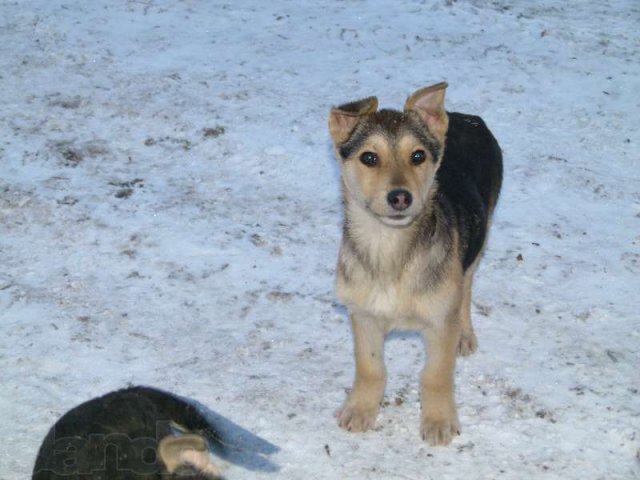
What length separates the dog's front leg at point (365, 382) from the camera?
5.46m

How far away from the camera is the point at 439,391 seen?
540cm

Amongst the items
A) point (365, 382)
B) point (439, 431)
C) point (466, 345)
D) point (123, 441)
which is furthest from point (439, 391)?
point (123, 441)

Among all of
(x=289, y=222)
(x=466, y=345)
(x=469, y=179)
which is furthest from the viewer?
(x=289, y=222)

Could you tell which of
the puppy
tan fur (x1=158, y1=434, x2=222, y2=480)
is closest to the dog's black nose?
the puppy

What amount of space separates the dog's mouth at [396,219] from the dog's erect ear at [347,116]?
0.59 m

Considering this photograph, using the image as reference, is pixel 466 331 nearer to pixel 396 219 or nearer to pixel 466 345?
pixel 466 345

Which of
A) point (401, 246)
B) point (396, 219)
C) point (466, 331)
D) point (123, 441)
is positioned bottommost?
point (466, 331)

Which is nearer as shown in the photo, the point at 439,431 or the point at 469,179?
the point at 439,431

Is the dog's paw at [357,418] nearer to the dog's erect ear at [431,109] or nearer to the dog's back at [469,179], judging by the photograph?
the dog's back at [469,179]

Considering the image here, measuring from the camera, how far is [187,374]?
19.3ft

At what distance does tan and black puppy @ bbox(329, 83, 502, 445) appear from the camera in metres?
5.11

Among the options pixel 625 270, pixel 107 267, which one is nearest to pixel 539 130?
pixel 625 270

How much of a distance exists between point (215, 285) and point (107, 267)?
864 millimetres

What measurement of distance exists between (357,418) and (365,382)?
8.8 inches
